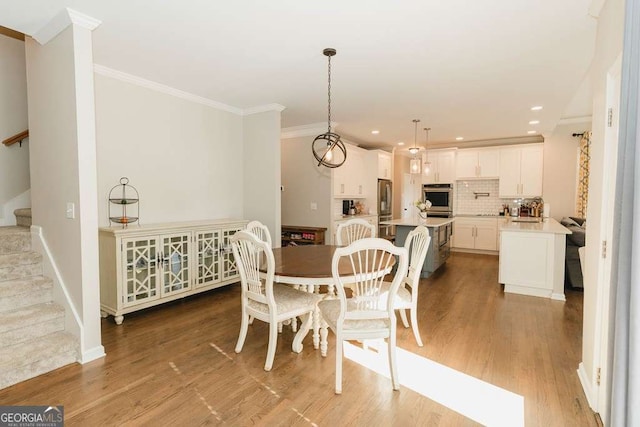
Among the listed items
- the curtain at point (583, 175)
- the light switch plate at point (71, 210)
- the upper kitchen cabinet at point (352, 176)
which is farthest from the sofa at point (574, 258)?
the light switch plate at point (71, 210)

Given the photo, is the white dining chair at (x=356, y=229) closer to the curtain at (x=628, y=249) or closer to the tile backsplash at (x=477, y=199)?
the curtain at (x=628, y=249)

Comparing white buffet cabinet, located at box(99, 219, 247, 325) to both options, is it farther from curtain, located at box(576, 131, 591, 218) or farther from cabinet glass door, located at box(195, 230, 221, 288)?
curtain, located at box(576, 131, 591, 218)

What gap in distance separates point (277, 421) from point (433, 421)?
904mm

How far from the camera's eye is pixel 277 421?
187 centimetres

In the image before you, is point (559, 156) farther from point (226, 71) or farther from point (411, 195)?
point (226, 71)

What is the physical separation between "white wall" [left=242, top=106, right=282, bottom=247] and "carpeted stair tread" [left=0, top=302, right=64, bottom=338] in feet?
8.33

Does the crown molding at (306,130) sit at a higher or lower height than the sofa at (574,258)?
higher

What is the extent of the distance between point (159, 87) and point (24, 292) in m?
2.51

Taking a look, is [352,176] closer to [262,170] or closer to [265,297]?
[262,170]

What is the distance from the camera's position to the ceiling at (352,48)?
2.29 metres

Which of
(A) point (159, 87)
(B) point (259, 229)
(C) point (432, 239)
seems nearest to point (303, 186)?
(B) point (259, 229)

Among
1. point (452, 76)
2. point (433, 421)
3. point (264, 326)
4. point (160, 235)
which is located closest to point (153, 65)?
point (160, 235)

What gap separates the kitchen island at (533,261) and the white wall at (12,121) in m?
6.09

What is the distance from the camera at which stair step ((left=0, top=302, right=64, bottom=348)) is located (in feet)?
7.89
